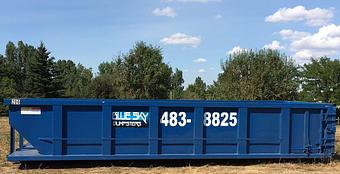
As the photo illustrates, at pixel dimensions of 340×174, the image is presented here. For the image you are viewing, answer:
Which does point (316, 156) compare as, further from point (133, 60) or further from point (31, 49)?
point (31, 49)

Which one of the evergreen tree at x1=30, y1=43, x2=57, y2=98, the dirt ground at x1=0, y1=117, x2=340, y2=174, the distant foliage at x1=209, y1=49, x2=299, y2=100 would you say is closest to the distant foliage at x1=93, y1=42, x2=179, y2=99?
the distant foliage at x1=209, y1=49, x2=299, y2=100

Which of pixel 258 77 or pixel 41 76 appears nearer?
pixel 258 77

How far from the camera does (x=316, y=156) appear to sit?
11.6m

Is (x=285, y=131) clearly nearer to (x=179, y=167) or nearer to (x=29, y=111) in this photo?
(x=179, y=167)

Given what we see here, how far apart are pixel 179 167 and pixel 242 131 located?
1684mm

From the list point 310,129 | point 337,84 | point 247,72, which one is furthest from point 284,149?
point 337,84

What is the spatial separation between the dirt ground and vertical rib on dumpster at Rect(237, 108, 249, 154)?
43 cm

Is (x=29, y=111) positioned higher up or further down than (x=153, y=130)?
higher up

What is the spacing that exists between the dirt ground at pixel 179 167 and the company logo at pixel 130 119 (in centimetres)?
98

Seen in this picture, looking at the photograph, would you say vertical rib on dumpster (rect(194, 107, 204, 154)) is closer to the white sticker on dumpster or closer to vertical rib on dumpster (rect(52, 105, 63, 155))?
vertical rib on dumpster (rect(52, 105, 63, 155))

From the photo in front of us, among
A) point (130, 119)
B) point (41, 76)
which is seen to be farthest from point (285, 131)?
point (41, 76)

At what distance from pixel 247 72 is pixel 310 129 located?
3080 cm

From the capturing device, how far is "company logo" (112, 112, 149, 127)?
1069 centimetres

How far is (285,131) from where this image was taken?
37.5 feet
